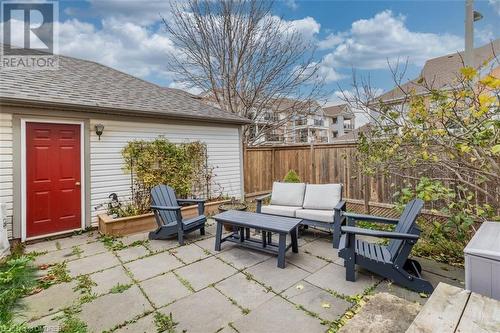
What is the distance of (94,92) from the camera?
5422mm

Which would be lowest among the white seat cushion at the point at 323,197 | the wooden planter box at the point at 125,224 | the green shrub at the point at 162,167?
the wooden planter box at the point at 125,224

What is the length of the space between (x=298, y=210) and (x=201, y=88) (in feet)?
26.9

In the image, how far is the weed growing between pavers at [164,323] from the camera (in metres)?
2.14

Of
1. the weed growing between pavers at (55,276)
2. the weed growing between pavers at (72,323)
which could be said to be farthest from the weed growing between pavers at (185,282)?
the weed growing between pavers at (55,276)

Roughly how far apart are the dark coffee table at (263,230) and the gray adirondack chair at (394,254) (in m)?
0.75

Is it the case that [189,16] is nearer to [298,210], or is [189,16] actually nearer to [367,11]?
[367,11]

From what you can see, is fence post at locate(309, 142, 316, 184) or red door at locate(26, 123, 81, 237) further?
fence post at locate(309, 142, 316, 184)

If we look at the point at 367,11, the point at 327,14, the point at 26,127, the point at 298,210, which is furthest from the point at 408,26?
the point at 26,127

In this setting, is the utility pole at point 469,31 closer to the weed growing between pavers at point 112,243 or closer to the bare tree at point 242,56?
the weed growing between pavers at point 112,243

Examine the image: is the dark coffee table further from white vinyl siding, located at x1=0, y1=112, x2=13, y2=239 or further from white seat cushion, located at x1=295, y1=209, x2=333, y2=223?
white vinyl siding, located at x1=0, y1=112, x2=13, y2=239

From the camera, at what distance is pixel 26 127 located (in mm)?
4348

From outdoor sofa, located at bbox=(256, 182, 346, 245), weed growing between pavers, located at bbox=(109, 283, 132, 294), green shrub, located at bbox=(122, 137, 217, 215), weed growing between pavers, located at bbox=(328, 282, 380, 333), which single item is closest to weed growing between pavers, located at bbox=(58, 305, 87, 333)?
weed growing between pavers, located at bbox=(109, 283, 132, 294)

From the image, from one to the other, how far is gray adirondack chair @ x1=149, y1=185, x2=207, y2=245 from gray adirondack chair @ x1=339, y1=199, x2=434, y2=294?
2.55 m

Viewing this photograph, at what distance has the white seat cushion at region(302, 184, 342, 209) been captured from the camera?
4.54 meters
